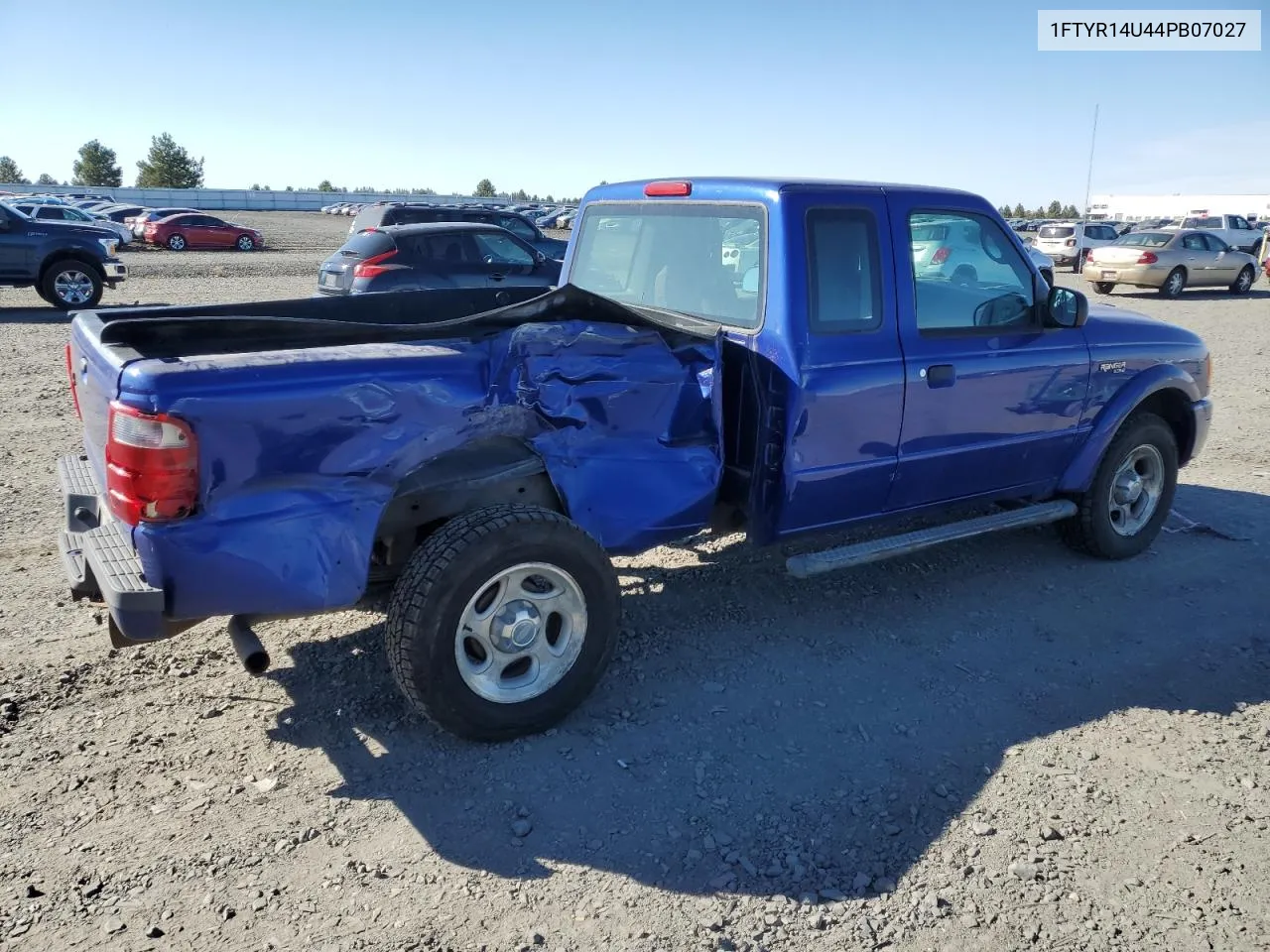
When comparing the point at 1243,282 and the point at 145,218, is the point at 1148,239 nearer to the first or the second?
the point at 1243,282

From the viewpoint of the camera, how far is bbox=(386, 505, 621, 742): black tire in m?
3.16

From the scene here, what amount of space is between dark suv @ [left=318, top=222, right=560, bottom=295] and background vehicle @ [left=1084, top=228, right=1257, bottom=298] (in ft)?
45.8

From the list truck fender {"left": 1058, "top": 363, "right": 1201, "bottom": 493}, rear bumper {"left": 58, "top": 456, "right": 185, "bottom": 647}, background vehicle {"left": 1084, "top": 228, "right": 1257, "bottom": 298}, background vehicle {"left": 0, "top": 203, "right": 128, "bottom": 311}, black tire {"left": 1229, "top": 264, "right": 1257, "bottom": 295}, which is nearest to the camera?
rear bumper {"left": 58, "top": 456, "right": 185, "bottom": 647}

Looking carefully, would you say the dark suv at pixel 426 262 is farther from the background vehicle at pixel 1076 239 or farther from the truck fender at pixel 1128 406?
the background vehicle at pixel 1076 239

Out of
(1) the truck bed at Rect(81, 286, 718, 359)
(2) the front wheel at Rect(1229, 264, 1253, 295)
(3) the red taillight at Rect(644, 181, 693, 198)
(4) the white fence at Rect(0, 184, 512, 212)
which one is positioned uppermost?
(4) the white fence at Rect(0, 184, 512, 212)

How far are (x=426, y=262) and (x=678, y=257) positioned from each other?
31.0 feet

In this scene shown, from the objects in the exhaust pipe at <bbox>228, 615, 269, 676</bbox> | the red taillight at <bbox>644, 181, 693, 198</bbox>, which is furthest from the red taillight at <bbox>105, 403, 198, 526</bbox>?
the red taillight at <bbox>644, 181, 693, 198</bbox>

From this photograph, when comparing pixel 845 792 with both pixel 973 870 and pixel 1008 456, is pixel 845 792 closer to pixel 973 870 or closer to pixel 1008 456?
pixel 973 870

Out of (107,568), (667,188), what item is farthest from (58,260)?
(107,568)

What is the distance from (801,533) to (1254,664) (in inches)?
84.9

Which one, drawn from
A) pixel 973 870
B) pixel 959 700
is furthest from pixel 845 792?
pixel 959 700

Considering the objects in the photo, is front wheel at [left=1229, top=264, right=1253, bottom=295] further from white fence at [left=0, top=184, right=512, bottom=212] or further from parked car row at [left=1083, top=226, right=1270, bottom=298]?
white fence at [left=0, top=184, right=512, bottom=212]

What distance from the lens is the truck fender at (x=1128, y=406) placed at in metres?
5.07

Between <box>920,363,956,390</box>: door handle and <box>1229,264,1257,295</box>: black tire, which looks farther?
<box>1229,264,1257,295</box>: black tire
